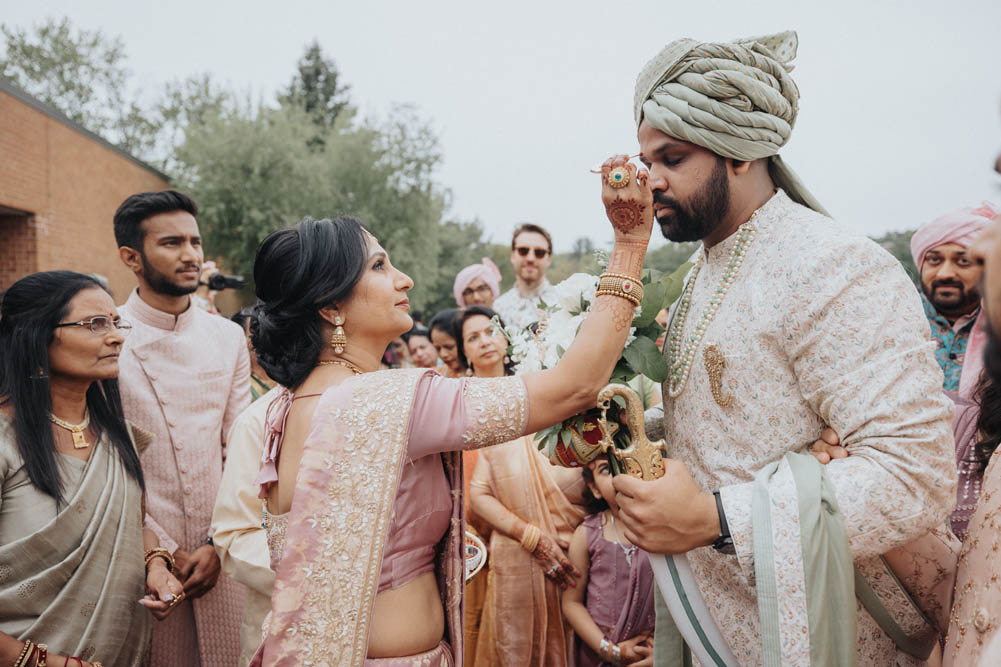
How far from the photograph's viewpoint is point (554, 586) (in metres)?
3.96

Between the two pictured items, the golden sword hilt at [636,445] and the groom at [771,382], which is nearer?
the groom at [771,382]

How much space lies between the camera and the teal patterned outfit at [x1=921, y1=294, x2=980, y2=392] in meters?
3.86

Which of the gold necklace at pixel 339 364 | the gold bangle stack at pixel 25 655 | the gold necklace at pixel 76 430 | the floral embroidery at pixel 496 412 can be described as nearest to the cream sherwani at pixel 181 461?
the gold necklace at pixel 76 430

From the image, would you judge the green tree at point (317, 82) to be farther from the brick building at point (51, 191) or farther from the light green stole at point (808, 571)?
the light green stole at point (808, 571)

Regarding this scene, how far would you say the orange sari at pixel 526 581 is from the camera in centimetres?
398

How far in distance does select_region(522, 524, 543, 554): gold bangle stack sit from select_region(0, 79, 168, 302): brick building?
11370mm

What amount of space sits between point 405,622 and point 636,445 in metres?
0.95

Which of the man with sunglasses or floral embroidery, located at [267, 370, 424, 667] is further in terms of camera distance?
the man with sunglasses

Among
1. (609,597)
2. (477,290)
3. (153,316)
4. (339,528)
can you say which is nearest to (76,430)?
(153,316)

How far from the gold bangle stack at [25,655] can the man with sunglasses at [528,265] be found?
470 cm

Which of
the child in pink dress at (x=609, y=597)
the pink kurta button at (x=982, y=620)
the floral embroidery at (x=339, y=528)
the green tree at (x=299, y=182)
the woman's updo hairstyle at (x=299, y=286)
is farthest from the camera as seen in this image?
the green tree at (x=299, y=182)

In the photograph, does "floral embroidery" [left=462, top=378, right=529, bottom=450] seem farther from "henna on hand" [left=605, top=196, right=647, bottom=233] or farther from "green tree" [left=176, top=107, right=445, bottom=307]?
"green tree" [left=176, top=107, right=445, bottom=307]

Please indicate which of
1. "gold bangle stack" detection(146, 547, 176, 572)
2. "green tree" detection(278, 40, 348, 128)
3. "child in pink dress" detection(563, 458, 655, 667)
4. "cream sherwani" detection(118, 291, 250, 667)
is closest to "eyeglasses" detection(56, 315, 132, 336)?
"cream sherwani" detection(118, 291, 250, 667)

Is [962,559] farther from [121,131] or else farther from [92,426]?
[121,131]
